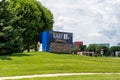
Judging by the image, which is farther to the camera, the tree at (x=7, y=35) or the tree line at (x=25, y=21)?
the tree line at (x=25, y=21)

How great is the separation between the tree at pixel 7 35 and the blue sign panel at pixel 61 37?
8.41 metres

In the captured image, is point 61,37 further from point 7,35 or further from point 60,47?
point 7,35

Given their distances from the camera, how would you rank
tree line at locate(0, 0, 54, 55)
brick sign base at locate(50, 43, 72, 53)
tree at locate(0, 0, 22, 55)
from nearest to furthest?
tree at locate(0, 0, 22, 55)
tree line at locate(0, 0, 54, 55)
brick sign base at locate(50, 43, 72, 53)

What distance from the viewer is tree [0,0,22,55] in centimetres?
3828

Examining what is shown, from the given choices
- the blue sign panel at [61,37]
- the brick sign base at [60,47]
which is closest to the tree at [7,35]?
the blue sign panel at [61,37]

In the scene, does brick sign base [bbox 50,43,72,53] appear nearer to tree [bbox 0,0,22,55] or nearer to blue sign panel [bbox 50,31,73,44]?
blue sign panel [bbox 50,31,73,44]

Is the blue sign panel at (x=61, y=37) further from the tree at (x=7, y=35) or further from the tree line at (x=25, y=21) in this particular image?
the tree at (x=7, y=35)

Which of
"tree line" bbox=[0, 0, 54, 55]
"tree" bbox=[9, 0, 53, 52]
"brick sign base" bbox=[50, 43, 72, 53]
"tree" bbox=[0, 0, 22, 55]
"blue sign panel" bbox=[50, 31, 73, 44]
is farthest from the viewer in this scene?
"tree" bbox=[9, 0, 53, 52]

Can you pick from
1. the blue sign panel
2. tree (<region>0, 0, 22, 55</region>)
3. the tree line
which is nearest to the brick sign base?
the blue sign panel

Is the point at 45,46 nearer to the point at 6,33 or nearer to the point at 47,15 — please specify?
the point at 6,33

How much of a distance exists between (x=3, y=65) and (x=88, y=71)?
22.2ft

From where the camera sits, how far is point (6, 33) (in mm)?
38406

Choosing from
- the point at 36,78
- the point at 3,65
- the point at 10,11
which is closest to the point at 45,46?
the point at 10,11

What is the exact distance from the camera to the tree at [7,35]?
126 ft
